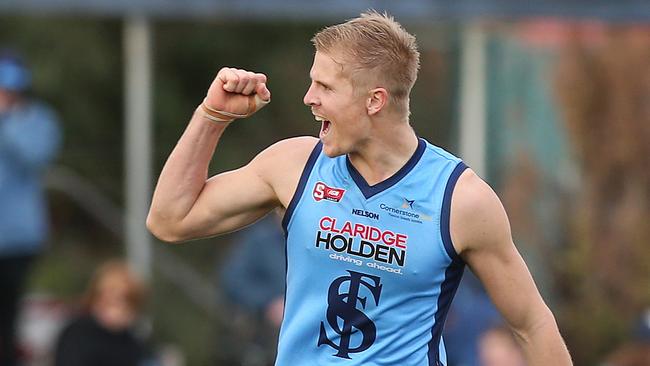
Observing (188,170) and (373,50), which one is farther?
(188,170)

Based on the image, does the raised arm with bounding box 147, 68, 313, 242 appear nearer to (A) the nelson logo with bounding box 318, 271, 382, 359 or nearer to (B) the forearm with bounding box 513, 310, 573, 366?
(A) the nelson logo with bounding box 318, 271, 382, 359

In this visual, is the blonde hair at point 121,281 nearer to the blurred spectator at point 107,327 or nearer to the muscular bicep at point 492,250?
the blurred spectator at point 107,327

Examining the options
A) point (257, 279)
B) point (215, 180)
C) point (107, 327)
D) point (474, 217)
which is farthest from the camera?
point (257, 279)

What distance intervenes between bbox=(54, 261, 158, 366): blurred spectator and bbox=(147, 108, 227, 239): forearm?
4077 millimetres

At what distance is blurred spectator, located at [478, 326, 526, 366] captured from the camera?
25.6 feet

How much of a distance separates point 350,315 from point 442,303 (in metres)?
0.29

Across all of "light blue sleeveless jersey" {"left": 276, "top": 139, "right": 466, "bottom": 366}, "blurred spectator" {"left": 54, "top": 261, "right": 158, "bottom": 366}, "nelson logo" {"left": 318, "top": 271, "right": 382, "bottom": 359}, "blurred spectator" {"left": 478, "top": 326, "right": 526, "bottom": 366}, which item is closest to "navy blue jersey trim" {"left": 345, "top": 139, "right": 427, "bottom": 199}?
"light blue sleeveless jersey" {"left": 276, "top": 139, "right": 466, "bottom": 366}

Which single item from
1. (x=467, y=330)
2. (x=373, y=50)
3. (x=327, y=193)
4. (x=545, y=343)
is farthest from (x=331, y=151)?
(x=467, y=330)

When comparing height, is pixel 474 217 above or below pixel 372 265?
above

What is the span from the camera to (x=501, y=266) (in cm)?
447

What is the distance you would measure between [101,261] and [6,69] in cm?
343

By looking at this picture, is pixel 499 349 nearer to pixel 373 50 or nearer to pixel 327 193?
pixel 327 193

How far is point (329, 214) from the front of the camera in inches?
176

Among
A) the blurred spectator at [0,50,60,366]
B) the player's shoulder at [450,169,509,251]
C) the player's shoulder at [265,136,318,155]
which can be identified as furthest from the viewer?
the blurred spectator at [0,50,60,366]
